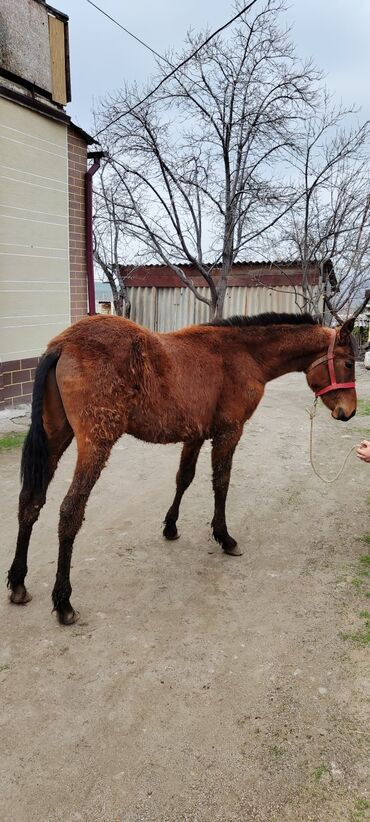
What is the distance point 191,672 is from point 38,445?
1459 mm

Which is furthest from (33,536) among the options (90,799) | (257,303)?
(257,303)

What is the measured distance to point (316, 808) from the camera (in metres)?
1.79

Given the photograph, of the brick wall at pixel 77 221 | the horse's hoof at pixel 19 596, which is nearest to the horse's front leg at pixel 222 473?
the horse's hoof at pixel 19 596

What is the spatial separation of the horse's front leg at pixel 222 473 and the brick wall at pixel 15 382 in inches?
189

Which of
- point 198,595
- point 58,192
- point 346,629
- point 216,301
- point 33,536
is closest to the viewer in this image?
point 346,629

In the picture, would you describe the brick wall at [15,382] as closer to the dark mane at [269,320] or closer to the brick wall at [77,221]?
the brick wall at [77,221]

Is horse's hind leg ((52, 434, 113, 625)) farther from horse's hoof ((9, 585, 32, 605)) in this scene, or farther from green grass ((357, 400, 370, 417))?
green grass ((357, 400, 370, 417))

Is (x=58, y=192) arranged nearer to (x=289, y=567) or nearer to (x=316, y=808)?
(x=289, y=567)

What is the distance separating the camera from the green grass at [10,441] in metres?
5.90

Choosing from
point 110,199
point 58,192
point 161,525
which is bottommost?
point 161,525

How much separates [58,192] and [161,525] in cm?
631

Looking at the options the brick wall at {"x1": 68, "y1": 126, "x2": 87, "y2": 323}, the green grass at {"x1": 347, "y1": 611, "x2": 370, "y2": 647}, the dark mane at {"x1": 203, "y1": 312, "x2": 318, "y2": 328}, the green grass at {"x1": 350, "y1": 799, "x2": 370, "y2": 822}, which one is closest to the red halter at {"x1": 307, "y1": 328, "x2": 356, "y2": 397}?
the dark mane at {"x1": 203, "y1": 312, "x2": 318, "y2": 328}

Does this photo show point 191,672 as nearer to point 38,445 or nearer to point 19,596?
point 19,596

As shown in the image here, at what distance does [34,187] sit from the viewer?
25.1ft
